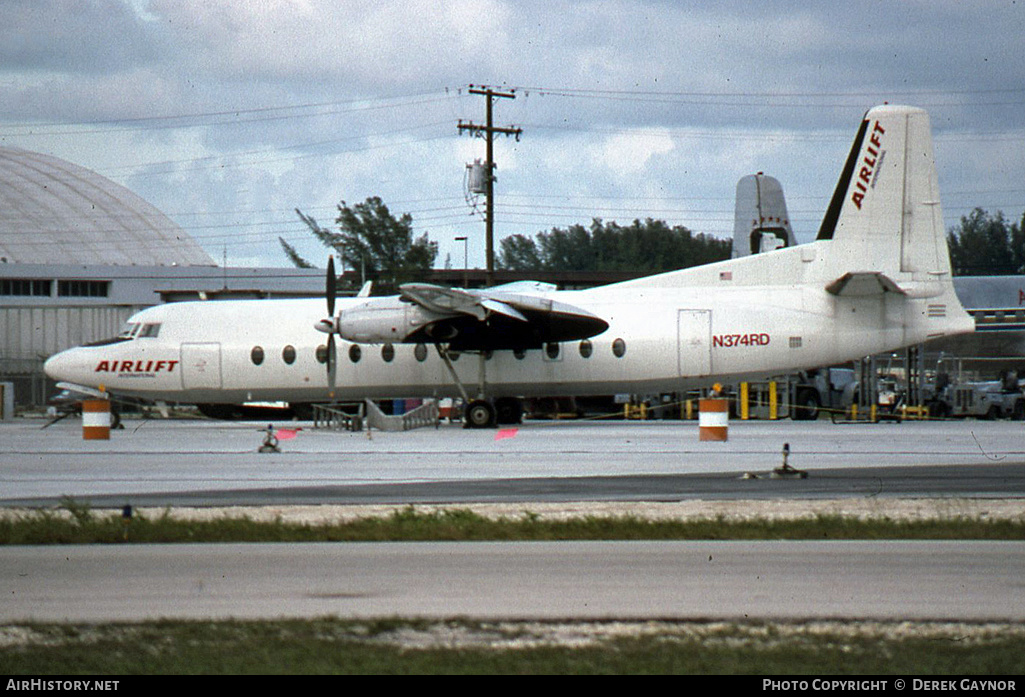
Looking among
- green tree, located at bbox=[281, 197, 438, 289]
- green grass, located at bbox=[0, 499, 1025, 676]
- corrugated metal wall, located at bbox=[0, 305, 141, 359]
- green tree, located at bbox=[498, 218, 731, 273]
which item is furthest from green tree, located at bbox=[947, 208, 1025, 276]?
green grass, located at bbox=[0, 499, 1025, 676]

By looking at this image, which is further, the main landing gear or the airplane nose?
the airplane nose

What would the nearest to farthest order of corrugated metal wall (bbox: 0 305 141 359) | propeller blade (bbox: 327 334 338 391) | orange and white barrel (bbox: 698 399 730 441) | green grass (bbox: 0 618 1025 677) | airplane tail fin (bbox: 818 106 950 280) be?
green grass (bbox: 0 618 1025 677), orange and white barrel (bbox: 698 399 730 441), airplane tail fin (bbox: 818 106 950 280), propeller blade (bbox: 327 334 338 391), corrugated metal wall (bbox: 0 305 141 359)

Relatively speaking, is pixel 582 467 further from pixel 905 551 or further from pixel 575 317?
pixel 575 317

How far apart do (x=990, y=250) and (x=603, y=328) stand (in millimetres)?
82943

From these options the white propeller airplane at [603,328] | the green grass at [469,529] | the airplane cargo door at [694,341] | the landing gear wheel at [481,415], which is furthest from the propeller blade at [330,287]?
the green grass at [469,529]

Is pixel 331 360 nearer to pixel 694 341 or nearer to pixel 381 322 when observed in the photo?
pixel 381 322

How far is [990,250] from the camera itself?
333 feet

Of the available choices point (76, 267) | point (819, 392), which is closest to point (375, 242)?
point (76, 267)

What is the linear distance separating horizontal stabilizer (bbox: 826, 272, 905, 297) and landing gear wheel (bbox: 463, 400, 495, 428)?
385 inches

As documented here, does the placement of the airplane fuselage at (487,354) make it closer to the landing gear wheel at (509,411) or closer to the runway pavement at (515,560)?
the landing gear wheel at (509,411)

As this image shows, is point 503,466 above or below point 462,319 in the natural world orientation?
below

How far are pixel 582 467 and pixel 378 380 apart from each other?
48.7 feet

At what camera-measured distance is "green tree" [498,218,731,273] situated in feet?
301

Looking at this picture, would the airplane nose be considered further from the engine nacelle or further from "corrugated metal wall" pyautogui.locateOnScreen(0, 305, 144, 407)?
"corrugated metal wall" pyautogui.locateOnScreen(0, 305, 144, 407)
